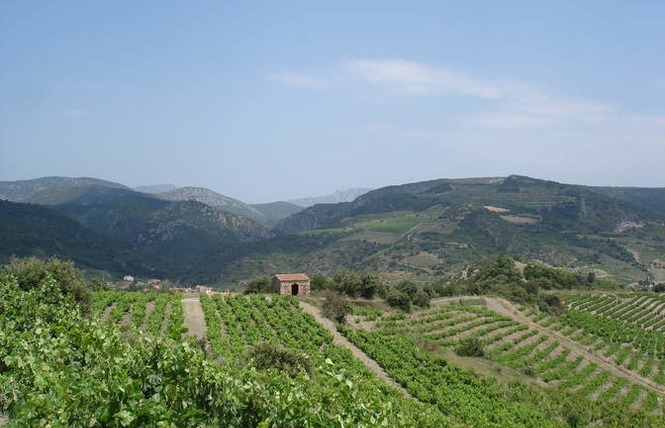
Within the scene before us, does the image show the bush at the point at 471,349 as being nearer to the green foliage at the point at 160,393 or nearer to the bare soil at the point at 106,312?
the bare soil at the point at 106,312

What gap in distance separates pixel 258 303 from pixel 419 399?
20.2m

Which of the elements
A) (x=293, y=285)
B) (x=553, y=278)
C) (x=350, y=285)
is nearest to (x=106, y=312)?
(x=293, y=285)

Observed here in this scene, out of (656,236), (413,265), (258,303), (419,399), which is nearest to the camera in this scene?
(419,399)

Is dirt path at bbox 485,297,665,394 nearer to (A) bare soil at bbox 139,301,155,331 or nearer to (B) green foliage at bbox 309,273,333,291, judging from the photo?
(B) green foliage at bbox 309,273,333,291

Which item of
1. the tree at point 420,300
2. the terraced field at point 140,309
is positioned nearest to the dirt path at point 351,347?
the terraced field at point 140,309

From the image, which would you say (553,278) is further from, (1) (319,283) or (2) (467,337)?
(1) (319,283)

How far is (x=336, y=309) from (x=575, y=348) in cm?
2640

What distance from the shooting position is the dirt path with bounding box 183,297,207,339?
35.5 meters

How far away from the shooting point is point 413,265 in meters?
155

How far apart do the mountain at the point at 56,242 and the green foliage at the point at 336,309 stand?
98.6 metres

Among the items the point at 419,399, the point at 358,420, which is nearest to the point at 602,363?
the point at 419,399

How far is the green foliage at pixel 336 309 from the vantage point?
44719mm

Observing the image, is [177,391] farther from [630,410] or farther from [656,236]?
[656,236]

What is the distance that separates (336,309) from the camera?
45.2m
